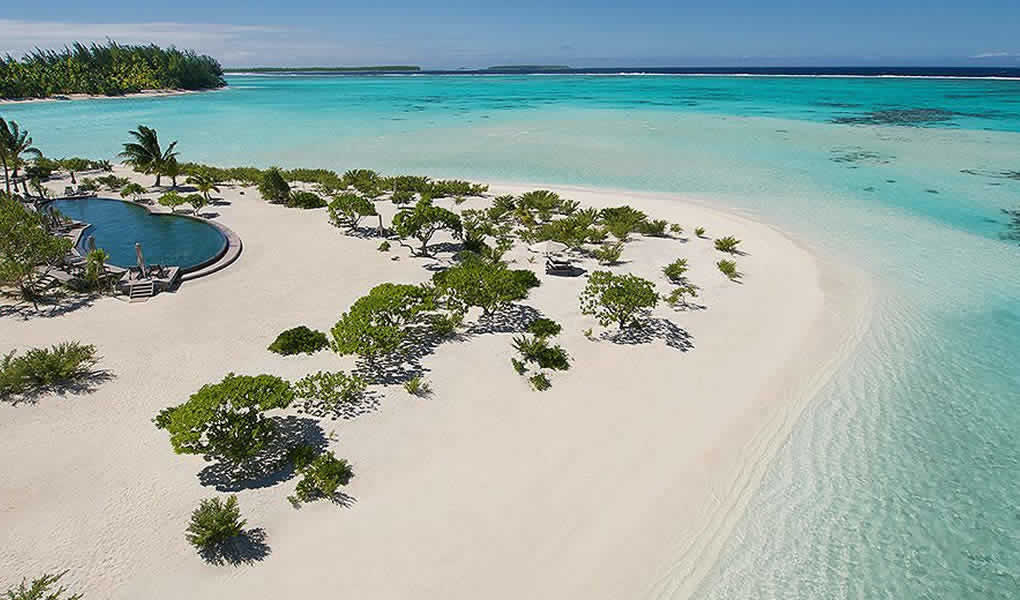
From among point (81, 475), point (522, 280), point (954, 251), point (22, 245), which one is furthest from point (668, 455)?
point (954, 251)

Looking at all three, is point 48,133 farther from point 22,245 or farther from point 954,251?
point 954,251

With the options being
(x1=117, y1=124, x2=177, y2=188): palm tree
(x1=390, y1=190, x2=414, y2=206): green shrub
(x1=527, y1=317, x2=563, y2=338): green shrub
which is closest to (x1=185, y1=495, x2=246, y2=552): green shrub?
(x1=527, y1=317, x2=563, y2=338): green shrub

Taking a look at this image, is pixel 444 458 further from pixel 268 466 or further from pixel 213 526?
pixel 213 526

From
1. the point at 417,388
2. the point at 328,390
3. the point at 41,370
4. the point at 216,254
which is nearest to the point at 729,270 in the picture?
the point at 417,388

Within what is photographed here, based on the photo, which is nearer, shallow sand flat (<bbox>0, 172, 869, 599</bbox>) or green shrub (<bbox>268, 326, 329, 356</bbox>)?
shallow sand flat (<bbox>0, 172, 869, 599</bbox>)

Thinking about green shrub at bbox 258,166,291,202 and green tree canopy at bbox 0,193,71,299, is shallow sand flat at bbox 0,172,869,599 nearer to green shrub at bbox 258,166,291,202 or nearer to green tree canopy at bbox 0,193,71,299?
green tree canopy at bbox 0,193,71,299

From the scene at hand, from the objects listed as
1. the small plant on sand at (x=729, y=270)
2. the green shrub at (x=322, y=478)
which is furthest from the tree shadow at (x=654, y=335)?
the green shrub at (x=322, y=478)
